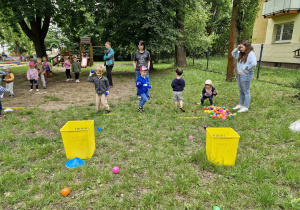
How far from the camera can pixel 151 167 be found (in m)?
3.14

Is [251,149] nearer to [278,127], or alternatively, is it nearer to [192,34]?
[278,127]

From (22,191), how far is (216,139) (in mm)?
2737

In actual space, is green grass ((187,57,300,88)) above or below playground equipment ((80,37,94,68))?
below

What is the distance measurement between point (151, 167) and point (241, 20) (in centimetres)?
856

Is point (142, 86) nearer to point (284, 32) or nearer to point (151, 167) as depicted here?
point (151, 167)

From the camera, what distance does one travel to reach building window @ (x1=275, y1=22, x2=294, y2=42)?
1488 cm

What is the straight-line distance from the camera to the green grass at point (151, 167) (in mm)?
2473

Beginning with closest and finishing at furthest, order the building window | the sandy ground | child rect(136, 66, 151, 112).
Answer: child rect(136, 66, 151, 112)
the sandy ground
the building window

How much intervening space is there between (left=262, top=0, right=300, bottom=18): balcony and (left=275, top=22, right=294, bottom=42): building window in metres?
1.00

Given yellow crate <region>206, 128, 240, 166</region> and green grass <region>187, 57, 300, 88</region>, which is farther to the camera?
green grass <region>187, 57, 300, 88</region>

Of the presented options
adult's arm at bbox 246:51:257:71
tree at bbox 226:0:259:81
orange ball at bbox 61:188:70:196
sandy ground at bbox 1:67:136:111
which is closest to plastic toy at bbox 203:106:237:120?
adult's arm at bbox 246:51:257:71

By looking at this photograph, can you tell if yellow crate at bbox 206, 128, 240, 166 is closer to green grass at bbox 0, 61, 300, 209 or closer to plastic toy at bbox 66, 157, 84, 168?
green grass at bbox 0, 61, 300, 209

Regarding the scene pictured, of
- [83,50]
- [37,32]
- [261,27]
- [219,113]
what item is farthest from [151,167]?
[83,50]

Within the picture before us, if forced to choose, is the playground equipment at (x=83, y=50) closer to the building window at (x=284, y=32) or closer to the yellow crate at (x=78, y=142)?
the building window at (x=284, y=32)
